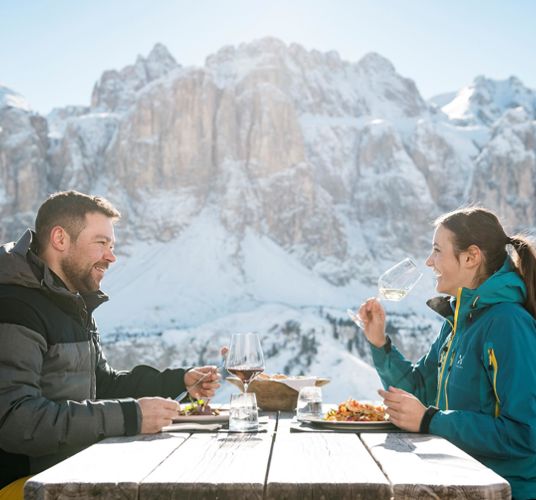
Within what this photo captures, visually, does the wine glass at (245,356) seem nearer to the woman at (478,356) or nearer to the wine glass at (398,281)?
the woman at (478,356)

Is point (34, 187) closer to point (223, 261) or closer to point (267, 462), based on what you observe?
point (223, 261)

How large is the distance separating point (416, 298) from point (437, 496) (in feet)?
249

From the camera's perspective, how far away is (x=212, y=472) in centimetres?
160

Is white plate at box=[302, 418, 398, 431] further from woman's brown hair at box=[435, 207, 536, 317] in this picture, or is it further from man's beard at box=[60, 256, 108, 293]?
man's beard at box=[60, 256, 108, 293]

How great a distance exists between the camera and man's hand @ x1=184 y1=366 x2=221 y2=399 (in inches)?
117

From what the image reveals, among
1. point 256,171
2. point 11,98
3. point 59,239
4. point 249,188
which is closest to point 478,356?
point 59,239

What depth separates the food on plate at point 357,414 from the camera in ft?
7.95

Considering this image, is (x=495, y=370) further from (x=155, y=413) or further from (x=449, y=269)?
(x=155, y=413)

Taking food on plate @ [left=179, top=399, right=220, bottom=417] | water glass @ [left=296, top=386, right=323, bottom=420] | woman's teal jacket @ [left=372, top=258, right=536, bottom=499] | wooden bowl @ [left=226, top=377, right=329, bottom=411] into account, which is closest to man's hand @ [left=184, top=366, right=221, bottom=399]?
wooden bowl @ [left=226, top=377, right=329, bottom=411]

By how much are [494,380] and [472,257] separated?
64cm

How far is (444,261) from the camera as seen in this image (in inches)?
112

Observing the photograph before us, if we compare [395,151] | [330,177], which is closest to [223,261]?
[330,177]

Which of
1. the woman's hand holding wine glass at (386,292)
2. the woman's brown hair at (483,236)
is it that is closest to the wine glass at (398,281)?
the woman's hand holding wine glass at (386,292)

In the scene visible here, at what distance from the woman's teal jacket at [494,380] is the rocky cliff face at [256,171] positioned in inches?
2648
